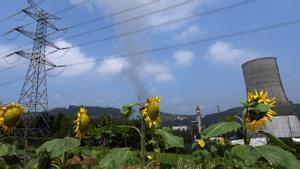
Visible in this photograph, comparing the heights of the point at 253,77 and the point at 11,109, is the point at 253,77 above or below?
above

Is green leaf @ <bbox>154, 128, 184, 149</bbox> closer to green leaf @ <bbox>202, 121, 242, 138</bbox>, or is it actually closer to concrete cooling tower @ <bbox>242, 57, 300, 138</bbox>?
green leaf @ <bbox>202, 121, 242, 138</bbox>

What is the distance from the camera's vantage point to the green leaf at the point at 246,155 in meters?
1.25

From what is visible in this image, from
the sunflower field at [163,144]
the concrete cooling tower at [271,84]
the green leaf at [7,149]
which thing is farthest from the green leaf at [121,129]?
the concrete cooling tower at [271,84]

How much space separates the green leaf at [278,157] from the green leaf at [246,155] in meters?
0.02

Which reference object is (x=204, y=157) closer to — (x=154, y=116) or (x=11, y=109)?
(x=154, y=116)

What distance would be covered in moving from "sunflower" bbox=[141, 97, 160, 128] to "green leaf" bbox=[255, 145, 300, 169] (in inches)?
16.9

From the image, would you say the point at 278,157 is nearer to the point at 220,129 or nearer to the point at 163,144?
the point at 220,129

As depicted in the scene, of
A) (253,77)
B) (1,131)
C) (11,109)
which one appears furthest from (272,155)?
(253,77)

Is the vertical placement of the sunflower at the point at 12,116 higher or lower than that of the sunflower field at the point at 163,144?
higher

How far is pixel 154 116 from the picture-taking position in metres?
1.48

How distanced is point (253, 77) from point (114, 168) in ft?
88.2

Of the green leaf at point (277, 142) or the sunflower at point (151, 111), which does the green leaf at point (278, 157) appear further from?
the sunflower at point (151, 111)

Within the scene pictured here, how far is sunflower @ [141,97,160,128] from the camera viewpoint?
1.48 metres

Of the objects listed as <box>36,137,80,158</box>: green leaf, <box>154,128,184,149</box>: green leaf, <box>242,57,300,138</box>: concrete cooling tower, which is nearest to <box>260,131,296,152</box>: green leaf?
<box>154,128,184,149</box>: green leaf
